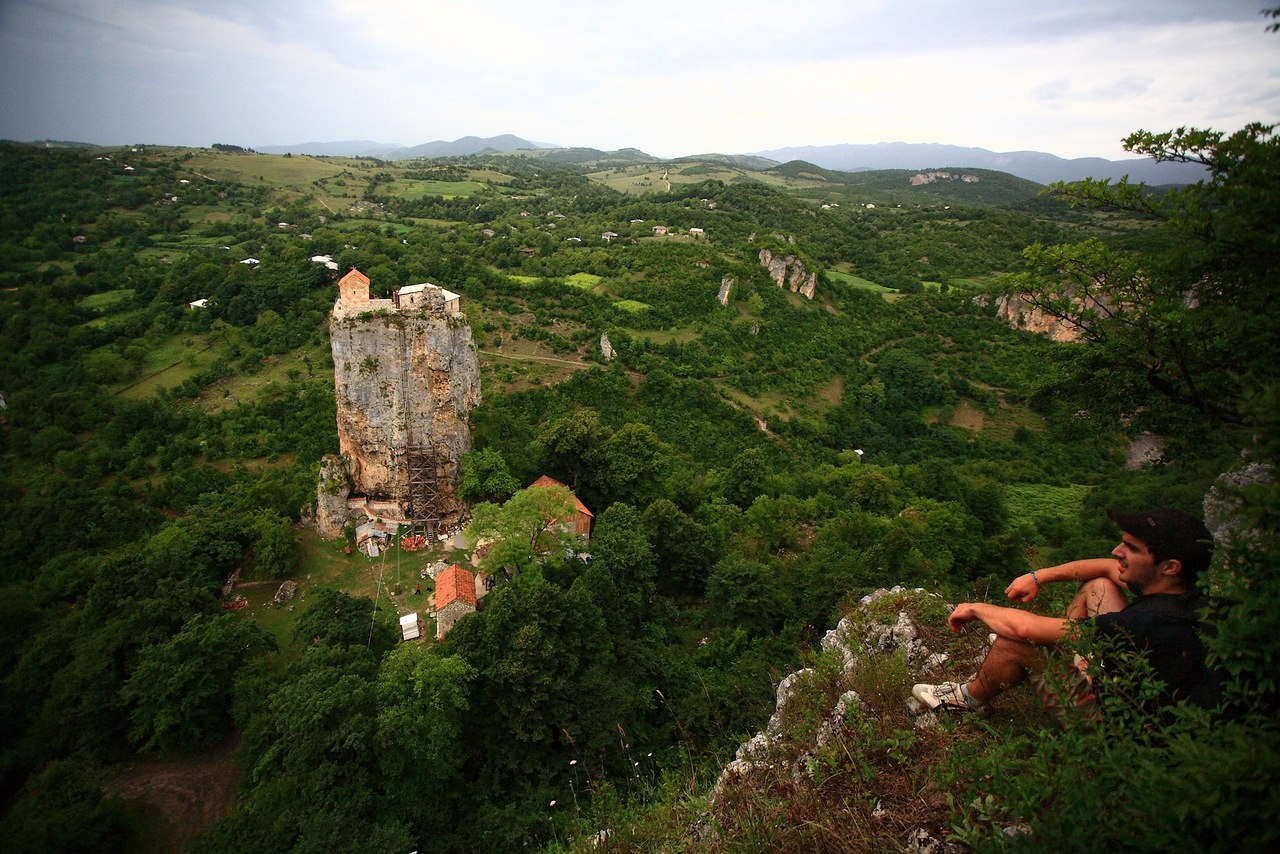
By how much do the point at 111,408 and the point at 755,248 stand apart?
5109 centimetres

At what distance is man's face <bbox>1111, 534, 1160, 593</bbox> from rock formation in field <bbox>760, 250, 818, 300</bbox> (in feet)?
168

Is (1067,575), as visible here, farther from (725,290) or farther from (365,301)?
(725,290)

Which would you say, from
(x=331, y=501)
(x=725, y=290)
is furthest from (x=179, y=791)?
(x=725, y=290)

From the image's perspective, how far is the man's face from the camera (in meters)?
4.28

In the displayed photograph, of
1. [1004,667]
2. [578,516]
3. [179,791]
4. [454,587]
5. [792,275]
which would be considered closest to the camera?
[1004,667]

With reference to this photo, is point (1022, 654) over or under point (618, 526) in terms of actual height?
over

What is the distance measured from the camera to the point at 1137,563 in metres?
4.33

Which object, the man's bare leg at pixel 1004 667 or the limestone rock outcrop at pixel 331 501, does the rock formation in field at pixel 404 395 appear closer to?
the limestone rock outcrop at pixel 331 501

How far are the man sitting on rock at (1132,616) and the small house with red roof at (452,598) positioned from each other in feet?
47.1

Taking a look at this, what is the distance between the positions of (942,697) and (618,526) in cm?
1355

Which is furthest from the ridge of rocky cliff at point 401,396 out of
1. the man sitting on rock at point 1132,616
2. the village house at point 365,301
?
the man sitting on rock at point 1132,616

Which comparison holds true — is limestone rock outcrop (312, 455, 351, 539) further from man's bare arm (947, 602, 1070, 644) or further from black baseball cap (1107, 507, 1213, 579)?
black baseball cap (1107, 507, 1213, 579)

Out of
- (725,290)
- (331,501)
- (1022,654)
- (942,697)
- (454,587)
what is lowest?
(454,587)

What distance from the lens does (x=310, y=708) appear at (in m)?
12.2
